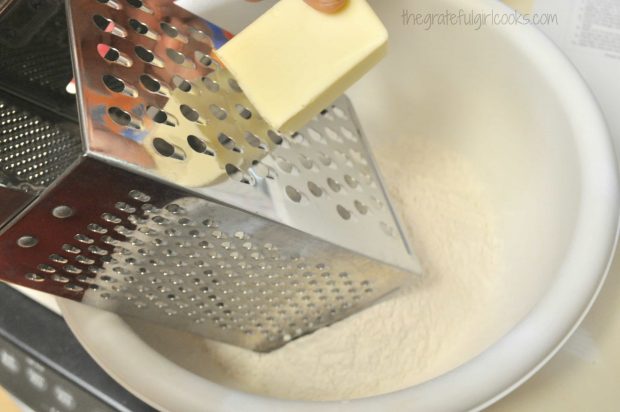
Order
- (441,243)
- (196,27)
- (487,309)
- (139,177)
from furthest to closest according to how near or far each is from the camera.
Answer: (441,243) → (487,309) → (196,27) → (139,177)

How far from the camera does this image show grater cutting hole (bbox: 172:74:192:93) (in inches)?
19.4

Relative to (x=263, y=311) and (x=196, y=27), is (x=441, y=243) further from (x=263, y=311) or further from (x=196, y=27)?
(x=196, y=27)

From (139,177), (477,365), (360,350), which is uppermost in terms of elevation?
(139,177)

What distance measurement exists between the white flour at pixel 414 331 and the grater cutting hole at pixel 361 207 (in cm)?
13

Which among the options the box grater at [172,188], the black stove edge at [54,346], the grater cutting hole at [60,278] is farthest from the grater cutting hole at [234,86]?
the black stove edge at [54,346]

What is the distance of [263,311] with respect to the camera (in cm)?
64

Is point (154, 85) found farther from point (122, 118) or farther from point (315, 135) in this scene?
point (315, 135)

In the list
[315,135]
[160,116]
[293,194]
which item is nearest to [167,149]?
[160,116]

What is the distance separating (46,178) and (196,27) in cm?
20

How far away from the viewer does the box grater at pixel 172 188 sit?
43 cm

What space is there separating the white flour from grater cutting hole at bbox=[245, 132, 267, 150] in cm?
22

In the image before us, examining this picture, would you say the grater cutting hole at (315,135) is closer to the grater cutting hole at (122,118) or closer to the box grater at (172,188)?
the box grater at (172,188)

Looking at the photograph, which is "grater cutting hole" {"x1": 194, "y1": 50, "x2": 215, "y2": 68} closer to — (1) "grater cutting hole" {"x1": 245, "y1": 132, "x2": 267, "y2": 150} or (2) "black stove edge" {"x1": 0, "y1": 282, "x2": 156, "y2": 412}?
(1) "grater cutting hole" {"x1": 245, "y1": 132, "x2": 267, "y2": 150}

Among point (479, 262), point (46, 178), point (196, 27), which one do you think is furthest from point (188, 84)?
point (479, 262)
